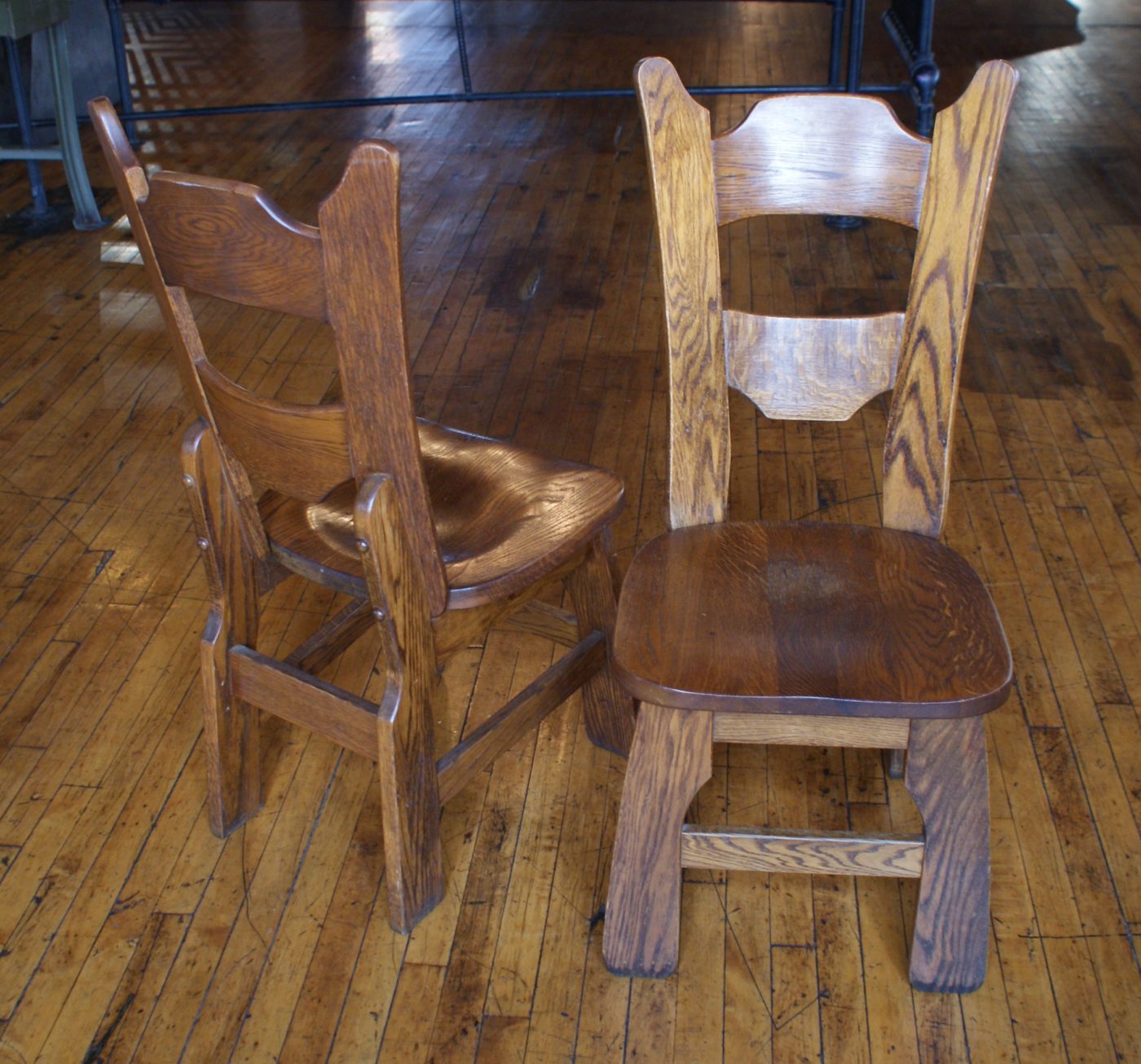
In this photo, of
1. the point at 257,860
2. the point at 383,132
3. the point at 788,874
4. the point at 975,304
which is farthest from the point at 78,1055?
the point at 383,132

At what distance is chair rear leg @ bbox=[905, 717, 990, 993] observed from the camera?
1389 millimetres

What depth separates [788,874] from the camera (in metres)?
1.67

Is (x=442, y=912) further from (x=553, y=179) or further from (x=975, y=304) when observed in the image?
(x=553, y=179)

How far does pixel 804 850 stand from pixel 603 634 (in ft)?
1.41

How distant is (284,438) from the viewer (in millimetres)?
1349

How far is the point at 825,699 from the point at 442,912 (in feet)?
2.03

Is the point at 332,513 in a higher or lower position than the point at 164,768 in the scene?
higher

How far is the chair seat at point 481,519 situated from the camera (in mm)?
1456

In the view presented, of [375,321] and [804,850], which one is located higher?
[375,321]

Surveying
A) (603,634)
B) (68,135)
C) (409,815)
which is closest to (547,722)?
(603,634)

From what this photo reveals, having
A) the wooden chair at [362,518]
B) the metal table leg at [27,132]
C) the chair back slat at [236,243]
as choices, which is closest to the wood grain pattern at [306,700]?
the wooden chair at [362,518]

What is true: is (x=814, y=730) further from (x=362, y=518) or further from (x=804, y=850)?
(x=362, y=518)

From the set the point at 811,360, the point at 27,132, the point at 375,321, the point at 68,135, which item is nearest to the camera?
the point at 375,321

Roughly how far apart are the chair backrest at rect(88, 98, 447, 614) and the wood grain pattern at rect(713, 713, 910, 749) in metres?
0.35
